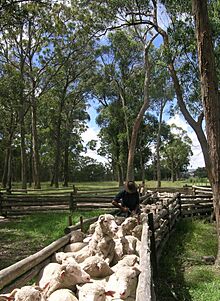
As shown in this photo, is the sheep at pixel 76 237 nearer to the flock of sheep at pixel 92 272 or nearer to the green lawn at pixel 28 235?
the flock of sheep at pixel 92 272

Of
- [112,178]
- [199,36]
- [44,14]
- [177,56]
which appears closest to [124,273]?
[199,36]

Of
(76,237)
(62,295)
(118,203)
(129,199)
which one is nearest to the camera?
(62,295)

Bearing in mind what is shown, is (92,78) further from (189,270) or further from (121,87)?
(189,270)

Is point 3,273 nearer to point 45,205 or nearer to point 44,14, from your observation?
point 45,205

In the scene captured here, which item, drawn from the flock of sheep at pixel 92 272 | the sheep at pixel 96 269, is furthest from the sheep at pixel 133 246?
the sheep at pixel 96 269

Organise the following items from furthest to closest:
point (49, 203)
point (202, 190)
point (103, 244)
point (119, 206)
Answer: point (202, 190)
point (49, 203)
point (119, 206)
point (103, 244)

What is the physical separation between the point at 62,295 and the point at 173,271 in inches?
177

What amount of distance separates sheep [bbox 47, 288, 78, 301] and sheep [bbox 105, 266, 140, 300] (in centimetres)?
30

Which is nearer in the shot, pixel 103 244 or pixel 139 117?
pixel 103 244

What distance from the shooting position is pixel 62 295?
272cm

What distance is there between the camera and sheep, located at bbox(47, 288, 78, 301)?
2.68 meters

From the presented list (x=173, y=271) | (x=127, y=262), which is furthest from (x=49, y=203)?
(x=127, y=262)

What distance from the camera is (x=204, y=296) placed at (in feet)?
17.5

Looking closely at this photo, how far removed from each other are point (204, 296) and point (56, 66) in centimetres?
2443
